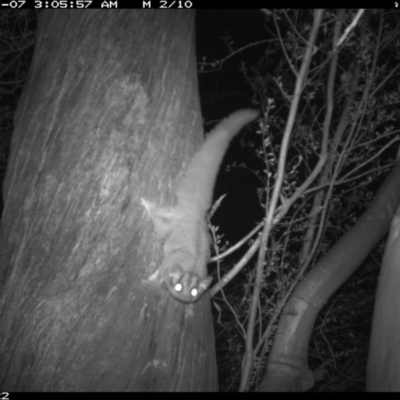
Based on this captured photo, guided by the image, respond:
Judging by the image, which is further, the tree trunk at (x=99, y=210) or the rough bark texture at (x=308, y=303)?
the rough bark texture at (x=308, y=303)

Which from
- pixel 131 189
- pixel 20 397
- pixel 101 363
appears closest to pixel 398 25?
pixel 131 189

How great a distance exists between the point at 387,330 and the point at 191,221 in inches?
72.5

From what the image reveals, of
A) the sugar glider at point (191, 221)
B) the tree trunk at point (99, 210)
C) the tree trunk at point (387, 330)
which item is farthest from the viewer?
the tree trunk at point (387, 330)

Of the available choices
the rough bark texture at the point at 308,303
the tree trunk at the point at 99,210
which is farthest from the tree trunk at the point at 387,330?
the tree trunk at the point at 99,210

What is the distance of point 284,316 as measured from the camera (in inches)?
136

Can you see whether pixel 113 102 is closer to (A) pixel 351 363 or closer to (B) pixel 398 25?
(B) pixel 398 25

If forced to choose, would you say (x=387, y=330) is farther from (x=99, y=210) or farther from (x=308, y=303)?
(x=99, y=210)

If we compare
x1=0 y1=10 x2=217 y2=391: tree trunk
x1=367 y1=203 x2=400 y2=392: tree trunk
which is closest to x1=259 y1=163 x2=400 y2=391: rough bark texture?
x1=367 y1=203 x2=400 y2=392: tree trunk

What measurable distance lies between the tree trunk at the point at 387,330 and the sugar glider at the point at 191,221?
4.62 feet

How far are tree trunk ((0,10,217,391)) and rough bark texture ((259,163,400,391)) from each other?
67 cm

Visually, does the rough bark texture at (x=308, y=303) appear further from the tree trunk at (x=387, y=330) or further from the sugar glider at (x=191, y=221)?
the sugar glider at (x=191, y=221)

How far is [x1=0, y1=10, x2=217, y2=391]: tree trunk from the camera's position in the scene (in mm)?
2539

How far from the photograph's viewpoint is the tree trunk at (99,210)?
8.33 ft

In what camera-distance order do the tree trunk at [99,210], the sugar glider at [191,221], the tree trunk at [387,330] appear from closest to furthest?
the tree trunk at [99,210] < the sugar glider at [191,221] < the tree trunk at [387,330]
